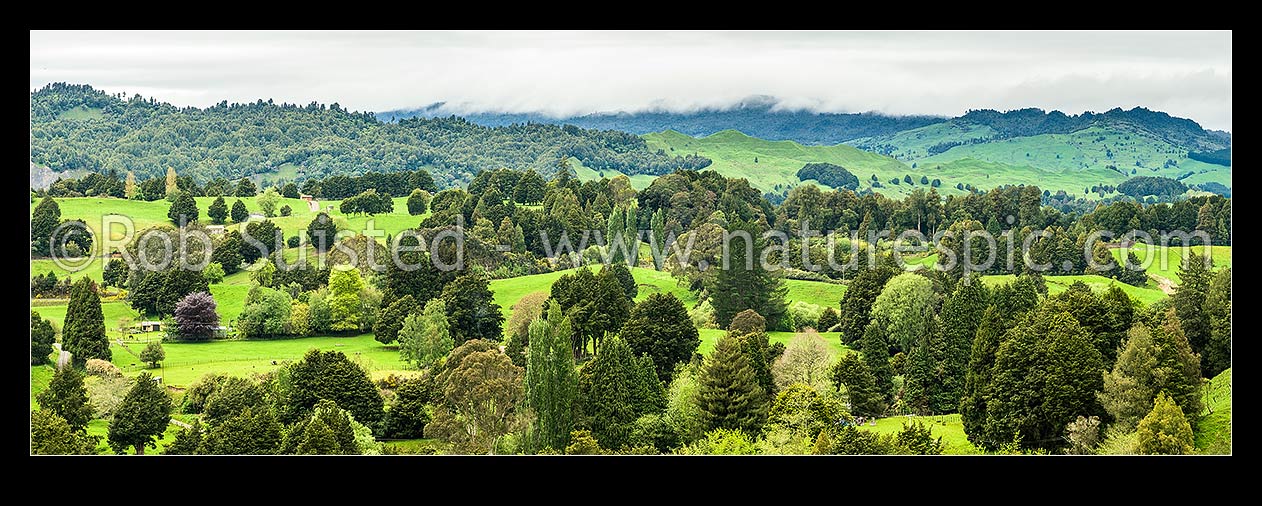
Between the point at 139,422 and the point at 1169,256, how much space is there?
42252mm

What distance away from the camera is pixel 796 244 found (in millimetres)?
59750

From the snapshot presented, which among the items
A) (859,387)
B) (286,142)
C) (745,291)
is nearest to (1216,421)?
(859,387)

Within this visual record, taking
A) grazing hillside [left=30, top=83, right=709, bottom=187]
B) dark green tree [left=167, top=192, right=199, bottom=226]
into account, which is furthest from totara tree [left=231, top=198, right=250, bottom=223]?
grazing hillside [left=30, top=83, right=709, bottom=187]

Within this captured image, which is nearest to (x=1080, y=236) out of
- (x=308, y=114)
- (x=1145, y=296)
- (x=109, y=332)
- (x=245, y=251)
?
(x=1145, y=296)

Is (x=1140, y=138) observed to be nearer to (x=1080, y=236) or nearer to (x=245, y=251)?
(x=1080, y=236)

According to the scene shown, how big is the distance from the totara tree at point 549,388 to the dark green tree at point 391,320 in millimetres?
13478

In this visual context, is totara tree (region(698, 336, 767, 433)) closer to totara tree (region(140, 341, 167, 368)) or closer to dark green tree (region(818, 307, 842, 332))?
dark green tree (region(818, 307, 842, 332))

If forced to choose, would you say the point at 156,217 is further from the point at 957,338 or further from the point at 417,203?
the point at 957,338

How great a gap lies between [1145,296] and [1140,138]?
4119cm

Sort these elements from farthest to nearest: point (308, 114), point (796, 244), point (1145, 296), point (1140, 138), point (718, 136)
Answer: point (718, 136) < point (308, 114) < point (1140, 138) < point (796, 244) < point (1145, 296)

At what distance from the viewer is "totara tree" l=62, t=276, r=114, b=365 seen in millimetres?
39344

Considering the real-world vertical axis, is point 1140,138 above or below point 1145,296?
above

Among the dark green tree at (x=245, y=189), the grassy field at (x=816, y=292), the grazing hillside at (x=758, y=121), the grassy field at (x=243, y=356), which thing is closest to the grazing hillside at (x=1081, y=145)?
the grazing hillside at (x=758, y=121)

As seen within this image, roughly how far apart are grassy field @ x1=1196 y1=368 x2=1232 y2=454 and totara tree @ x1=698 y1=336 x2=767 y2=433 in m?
9.11
